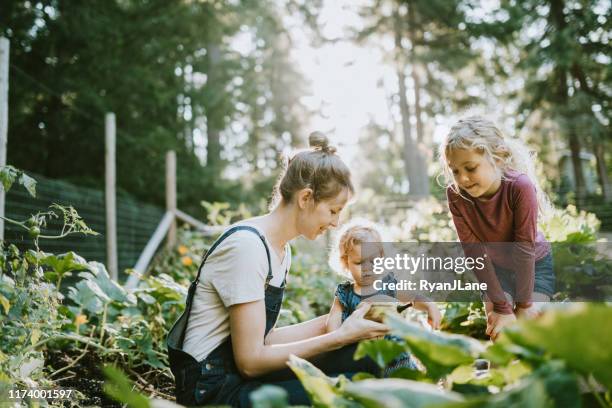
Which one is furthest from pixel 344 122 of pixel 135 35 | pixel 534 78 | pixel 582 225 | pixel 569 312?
pixel 569 312

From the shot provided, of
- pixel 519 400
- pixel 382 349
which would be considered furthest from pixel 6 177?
pixel 519 400

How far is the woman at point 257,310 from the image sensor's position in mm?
1646

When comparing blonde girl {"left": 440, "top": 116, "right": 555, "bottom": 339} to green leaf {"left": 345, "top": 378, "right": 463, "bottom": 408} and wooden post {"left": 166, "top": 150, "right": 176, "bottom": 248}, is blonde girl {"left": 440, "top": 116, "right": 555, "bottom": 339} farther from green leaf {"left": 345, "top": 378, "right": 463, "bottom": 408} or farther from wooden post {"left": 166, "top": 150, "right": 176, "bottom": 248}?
wooden post {"left": 166, "top": 150, "right": 176, "bottom": 248}

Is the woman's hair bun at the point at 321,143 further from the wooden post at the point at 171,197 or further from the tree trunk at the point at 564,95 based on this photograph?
the tree trunk at the point at 564,95

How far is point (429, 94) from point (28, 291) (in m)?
13.9

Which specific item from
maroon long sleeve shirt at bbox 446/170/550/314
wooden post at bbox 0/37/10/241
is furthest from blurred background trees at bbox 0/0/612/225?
wooden post at bbox 0/37/10/241

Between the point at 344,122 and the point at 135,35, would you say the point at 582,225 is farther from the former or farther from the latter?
the point at 344,122

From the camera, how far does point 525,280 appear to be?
225 cm

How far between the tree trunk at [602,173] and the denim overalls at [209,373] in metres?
12.0

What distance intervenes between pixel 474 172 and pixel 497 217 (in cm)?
22

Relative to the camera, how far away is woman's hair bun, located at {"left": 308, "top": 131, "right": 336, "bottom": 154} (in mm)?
1960

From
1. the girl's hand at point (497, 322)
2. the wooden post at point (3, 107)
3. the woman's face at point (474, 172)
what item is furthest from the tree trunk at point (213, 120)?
the girl's hand at point (497, 322)

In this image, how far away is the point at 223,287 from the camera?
1.67m

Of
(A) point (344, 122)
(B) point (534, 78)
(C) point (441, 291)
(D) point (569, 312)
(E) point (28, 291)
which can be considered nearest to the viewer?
(D) point (569, 312)
